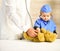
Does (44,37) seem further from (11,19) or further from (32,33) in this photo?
(11,19)

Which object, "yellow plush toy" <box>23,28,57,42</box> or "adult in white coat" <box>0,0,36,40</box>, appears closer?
"yellow plush toy" <box>23,28,57,42</box>

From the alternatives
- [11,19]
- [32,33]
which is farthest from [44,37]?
[11,19]

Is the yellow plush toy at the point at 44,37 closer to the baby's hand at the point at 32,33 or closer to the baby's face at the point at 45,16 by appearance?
the baby's hand at the point at 32,33

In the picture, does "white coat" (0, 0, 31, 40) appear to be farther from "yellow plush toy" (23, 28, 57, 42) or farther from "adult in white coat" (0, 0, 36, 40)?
"yellow plush toy" (23, 28, 57, 42)

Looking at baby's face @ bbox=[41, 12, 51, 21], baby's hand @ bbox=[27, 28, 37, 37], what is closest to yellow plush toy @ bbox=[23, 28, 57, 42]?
baby's hand @ bbox=[27, 28, 37, 37]

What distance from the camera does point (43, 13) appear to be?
3.02 feet

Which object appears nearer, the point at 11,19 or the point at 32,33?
the point at 32,33

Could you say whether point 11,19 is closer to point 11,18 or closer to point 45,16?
point 11,18

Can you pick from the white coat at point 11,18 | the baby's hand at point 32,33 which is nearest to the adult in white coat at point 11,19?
the white coat at point 11,18

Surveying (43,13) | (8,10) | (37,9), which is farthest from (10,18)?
(37,9)

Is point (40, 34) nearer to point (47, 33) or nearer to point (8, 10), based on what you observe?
point (47, 33)

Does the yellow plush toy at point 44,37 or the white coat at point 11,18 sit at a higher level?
the white coat at point 11,18

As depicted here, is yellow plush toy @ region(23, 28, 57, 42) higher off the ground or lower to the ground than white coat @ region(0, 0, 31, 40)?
lower

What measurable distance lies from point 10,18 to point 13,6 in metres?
0.07
